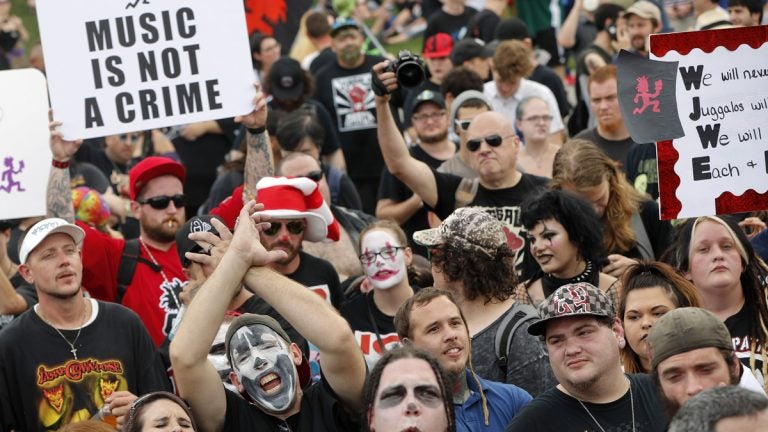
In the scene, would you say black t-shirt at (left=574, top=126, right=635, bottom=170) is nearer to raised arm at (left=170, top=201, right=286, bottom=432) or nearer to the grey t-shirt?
the grey t-shirt

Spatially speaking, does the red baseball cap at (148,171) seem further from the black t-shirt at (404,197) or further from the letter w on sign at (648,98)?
the letter w on sign at (648,98)

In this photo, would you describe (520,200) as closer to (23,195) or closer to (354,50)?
(23,195)

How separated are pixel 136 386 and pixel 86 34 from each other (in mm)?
1852

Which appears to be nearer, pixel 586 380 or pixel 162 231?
pixel 586 380

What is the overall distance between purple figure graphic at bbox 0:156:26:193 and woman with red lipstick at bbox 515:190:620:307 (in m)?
2.88

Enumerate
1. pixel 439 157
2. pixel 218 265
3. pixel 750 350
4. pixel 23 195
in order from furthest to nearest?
pixel 439 157, pixel 23 195, pixel 750 350, pixel 218 265

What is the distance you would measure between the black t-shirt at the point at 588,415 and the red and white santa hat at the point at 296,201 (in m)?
2.25

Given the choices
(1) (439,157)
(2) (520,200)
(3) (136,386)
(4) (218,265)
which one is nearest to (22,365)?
(3) (136,386)

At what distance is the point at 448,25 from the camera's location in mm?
14336

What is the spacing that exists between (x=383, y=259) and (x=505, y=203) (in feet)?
3.19

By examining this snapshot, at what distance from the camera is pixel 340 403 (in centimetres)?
589

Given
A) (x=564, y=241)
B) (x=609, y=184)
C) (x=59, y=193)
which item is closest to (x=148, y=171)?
(x=59, y=193)

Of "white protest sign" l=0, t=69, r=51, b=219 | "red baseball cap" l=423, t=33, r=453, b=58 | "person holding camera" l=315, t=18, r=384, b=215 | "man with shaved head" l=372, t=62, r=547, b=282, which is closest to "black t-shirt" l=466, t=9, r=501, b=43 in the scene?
"red baseball cap" l=423, t=33, r=453, b=58

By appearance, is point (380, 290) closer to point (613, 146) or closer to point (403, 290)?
point (403, 290)
